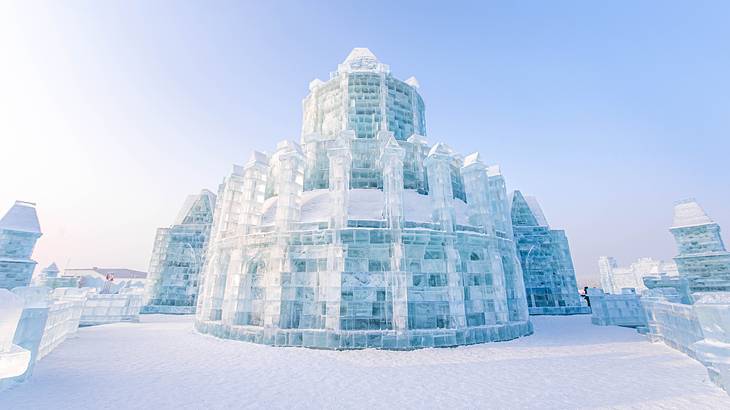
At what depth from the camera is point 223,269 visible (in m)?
16.5

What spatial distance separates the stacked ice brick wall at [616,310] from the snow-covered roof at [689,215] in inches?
506

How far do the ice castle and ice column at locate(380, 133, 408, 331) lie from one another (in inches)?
1.8

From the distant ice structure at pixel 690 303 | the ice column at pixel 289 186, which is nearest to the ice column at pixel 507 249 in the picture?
the distant ice structure at pixel 690 303

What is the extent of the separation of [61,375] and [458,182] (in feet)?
68.8

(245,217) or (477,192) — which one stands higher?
(477,192)

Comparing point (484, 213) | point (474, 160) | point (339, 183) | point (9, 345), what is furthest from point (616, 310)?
point (9, 345)

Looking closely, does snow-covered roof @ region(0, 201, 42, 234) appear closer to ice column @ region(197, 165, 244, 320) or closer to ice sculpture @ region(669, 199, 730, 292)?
ice column @ region(197, 165, 244, 320)

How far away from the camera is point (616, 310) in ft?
60.5

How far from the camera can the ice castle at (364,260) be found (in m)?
12.5

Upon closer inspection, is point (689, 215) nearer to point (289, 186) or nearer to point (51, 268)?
point (289, 186)

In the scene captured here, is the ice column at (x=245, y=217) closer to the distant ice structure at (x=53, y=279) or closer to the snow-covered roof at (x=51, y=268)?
the distant ice structure at (x=53, y=279)

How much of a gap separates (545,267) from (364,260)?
20.8m

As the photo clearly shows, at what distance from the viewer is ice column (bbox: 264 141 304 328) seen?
42.6ft

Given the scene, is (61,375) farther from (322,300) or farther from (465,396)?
(465,396)
